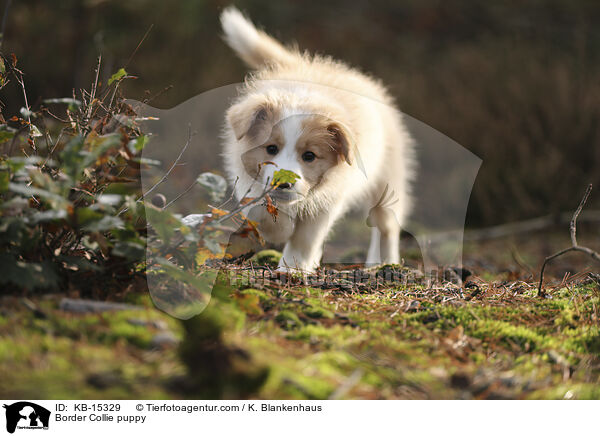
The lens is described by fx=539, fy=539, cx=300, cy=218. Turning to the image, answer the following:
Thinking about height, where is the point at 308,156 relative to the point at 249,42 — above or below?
below

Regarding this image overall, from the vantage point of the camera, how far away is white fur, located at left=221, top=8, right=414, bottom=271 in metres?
2.72

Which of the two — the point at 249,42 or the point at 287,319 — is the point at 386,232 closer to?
the point at 249,42

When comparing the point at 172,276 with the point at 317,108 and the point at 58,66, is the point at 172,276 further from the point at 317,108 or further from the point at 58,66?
the point at 58,66

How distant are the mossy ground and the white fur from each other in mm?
746

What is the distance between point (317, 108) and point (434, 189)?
393cm

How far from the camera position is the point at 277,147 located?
2645 millimetres

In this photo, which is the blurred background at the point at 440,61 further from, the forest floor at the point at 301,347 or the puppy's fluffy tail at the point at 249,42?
the forest floor at the point at 301,347

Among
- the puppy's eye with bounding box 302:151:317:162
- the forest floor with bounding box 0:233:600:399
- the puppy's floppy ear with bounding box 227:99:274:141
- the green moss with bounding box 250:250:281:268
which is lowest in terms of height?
the forest floor with bounding box 0:233:600:399

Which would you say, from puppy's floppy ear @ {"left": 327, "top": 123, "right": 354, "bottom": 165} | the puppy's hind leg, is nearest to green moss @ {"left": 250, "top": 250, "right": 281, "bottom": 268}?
puppy's floppy ear @ {"left": 327, "top": 123, "right": 354, "bottom": 165}

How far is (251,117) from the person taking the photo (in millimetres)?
2596

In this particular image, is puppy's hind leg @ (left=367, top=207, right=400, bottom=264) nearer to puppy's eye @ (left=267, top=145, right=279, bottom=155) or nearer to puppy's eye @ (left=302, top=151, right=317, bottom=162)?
puppy's eye @ (left=302, top=151, right=317, bottom=162)

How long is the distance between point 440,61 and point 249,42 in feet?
21.3
